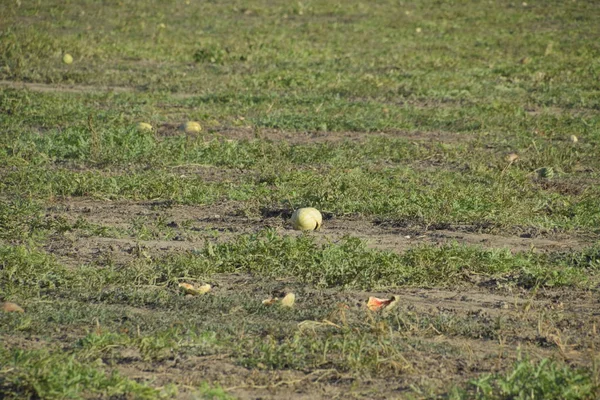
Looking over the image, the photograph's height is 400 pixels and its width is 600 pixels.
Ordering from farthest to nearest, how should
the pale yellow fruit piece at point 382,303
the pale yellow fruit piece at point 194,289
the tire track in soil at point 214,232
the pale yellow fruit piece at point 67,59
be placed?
the pale yellow fruit piece at point 67,59 < the tire track in soil at point 214,232 < the pale yellow fruit piece at point 194,289 < the pale yellow fruit piece at point 382,303

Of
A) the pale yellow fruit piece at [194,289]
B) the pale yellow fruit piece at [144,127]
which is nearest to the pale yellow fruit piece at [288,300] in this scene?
the pale yellow fruit piece at [194,289]

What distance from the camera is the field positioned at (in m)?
4.05

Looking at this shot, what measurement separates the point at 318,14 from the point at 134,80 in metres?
8.05

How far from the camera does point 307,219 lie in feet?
20.2

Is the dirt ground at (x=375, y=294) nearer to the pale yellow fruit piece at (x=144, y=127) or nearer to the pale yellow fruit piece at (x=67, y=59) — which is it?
the pale yellow fruit piece at (x=144, y=127)

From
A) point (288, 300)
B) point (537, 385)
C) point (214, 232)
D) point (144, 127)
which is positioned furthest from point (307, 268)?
point (144, 127)

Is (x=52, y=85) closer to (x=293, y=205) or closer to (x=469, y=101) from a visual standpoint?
(x=469, y=101)

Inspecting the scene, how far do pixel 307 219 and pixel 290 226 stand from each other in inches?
8.5

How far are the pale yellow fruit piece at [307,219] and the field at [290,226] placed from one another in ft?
0.43

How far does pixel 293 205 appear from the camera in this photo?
6723mm

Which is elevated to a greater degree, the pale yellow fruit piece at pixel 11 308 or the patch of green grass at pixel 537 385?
the patch of green grass at pixel 537 385

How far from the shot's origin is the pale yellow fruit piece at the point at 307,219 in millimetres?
6156

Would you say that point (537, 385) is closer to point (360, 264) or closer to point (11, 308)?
point (360, 264)

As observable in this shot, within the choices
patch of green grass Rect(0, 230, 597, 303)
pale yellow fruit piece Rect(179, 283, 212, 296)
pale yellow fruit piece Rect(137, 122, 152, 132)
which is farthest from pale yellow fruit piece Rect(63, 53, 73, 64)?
pale yellow fruit piece Rect(179, 283, 212, 296)
